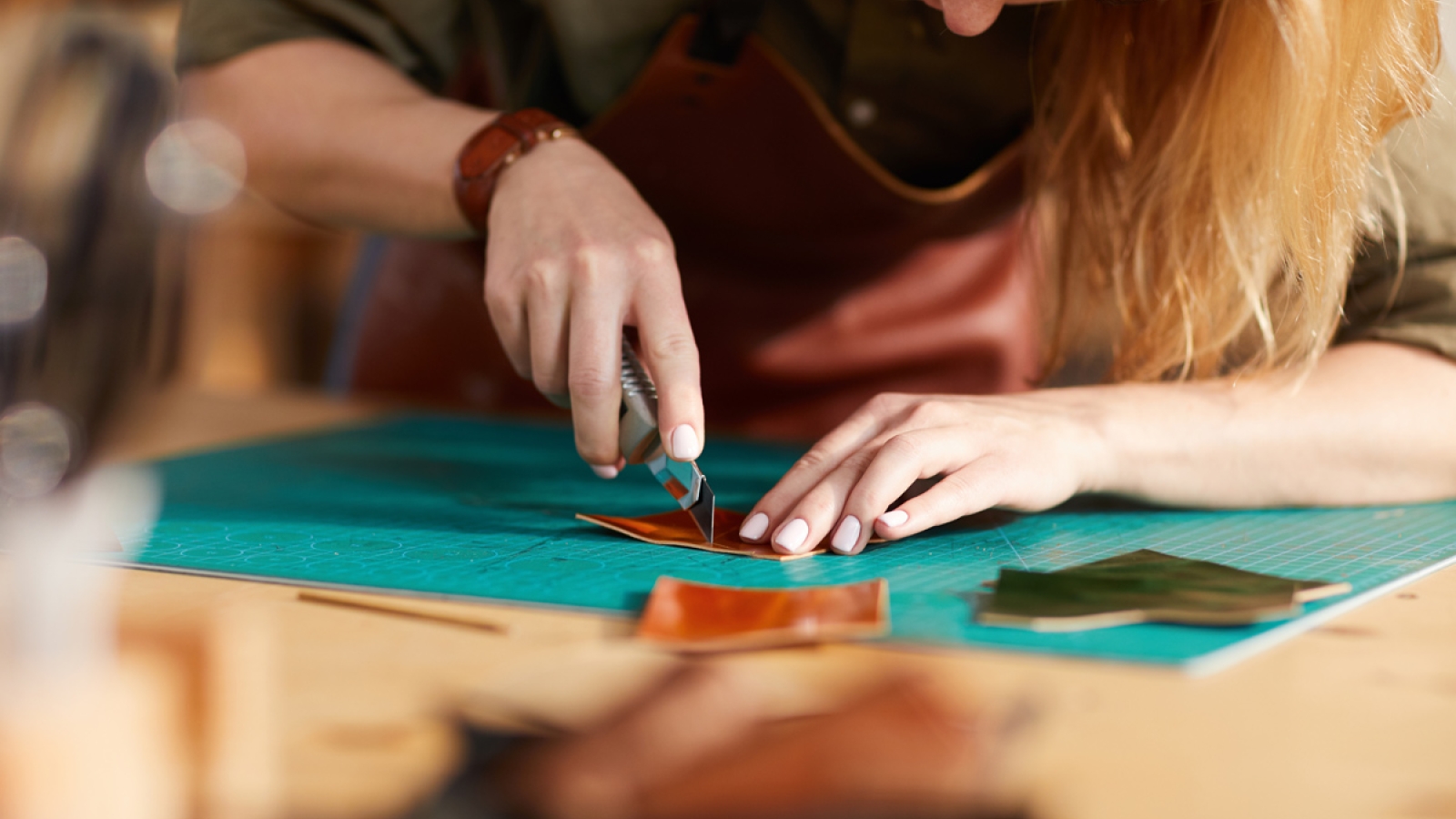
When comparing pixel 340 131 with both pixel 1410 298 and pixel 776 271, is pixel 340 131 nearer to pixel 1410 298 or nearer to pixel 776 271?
pixel 776 271

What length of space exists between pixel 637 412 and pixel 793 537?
0.53ft

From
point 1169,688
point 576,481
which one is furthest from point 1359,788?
point 576,481

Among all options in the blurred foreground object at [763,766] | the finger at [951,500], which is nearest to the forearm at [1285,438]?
the finger at [951,500]

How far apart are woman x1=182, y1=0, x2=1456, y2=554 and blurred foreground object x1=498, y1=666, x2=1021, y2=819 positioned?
334mm

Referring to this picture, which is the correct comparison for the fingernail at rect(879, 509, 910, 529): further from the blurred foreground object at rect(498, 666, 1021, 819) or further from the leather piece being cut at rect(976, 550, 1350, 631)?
the blurred foreground object at rect(498, 666, 1021, 819)

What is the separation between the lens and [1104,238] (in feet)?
3.80

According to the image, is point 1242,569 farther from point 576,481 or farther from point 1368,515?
point 576,481

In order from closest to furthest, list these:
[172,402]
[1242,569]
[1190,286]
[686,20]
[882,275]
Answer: [1242,569]
[1190,286]
[686,20]
[882,275]
[172,402]

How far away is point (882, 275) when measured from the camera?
1466 millimetres

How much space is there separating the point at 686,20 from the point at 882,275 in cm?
39

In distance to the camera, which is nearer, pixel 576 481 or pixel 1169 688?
pixel 1169 688

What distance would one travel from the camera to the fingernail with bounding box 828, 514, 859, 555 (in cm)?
80

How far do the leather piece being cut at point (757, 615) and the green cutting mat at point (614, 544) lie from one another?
18mm

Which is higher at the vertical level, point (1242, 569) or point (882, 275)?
point (882, 275)
